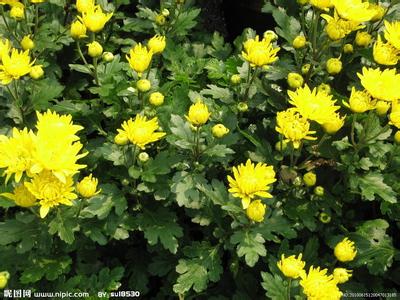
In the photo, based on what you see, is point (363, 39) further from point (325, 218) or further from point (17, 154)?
point (17, 154)

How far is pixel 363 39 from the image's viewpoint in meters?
2.71

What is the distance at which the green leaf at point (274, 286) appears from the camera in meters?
2.27

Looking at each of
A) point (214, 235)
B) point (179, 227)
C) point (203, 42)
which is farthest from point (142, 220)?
point (203, 42)

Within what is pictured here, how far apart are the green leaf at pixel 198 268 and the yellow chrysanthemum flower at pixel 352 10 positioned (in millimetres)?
1267

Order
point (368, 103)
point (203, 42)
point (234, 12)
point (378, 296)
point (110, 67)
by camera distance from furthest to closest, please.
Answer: point (234, 12), point (203, 42), point (110, 67), point (378, 296), point (368, 103)

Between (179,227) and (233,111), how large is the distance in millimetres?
664

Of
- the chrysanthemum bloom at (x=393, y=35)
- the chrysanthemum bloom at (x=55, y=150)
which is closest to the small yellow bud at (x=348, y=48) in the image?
the chrysanthemum bloom at (x=393, y=35)

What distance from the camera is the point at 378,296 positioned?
8.48 feet

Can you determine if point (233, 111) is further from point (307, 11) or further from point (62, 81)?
point (62, 81)

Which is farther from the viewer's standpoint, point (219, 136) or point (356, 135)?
point (356, 135)

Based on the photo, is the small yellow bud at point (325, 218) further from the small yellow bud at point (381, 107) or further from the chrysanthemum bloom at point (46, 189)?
the chrysanthemum bloom at point (46, 189)

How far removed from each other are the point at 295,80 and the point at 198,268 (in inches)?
40.2

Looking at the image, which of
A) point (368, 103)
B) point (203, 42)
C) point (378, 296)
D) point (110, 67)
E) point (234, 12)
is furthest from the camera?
point (234, 12)

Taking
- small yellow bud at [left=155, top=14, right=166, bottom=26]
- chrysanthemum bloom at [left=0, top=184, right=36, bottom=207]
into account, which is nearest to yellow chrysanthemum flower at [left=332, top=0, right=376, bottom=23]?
small yellow bud at [left=155, top=14, right=166, bottom=26]
